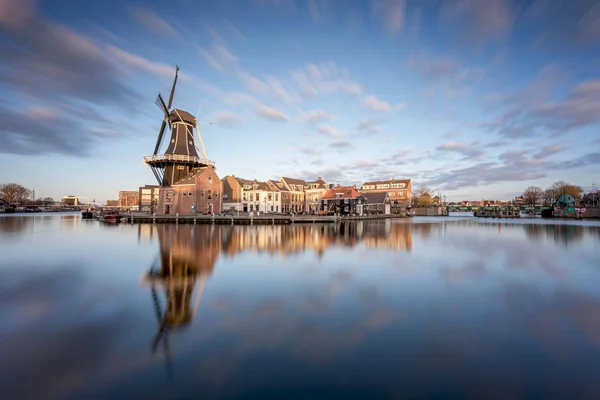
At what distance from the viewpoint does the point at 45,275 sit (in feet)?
43.4

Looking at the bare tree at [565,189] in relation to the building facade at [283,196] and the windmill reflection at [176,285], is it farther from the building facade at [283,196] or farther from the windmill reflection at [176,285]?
the windmill reflection at [176,285]

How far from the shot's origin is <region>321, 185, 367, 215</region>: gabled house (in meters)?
63.6

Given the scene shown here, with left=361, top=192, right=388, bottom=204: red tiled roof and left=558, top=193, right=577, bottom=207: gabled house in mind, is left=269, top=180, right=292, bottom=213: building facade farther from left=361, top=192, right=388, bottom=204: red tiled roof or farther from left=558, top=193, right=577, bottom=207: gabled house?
left=558, top=193, right=577, bottom=207: gabled house

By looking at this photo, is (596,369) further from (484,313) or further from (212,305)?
(212,305)

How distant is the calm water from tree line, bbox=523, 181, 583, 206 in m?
105

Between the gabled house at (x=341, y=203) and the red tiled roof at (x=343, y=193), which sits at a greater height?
the red tiled roof at (x=343, y=193)

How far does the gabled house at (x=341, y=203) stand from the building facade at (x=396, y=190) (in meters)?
31.0

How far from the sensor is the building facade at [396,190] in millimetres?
93938

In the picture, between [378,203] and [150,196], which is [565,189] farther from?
[150,196]

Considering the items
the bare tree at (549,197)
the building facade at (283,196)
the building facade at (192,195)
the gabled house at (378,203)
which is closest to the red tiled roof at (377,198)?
the gabled house at (378,203)

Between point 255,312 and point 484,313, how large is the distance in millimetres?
6521

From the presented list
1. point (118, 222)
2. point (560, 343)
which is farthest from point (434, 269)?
point (118, 222)

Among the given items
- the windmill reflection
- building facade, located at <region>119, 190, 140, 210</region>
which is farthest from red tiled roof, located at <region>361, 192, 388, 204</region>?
building facade, located at <region>119, 190, 140, 210</region>

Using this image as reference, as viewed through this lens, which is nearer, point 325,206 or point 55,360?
point 55,360
